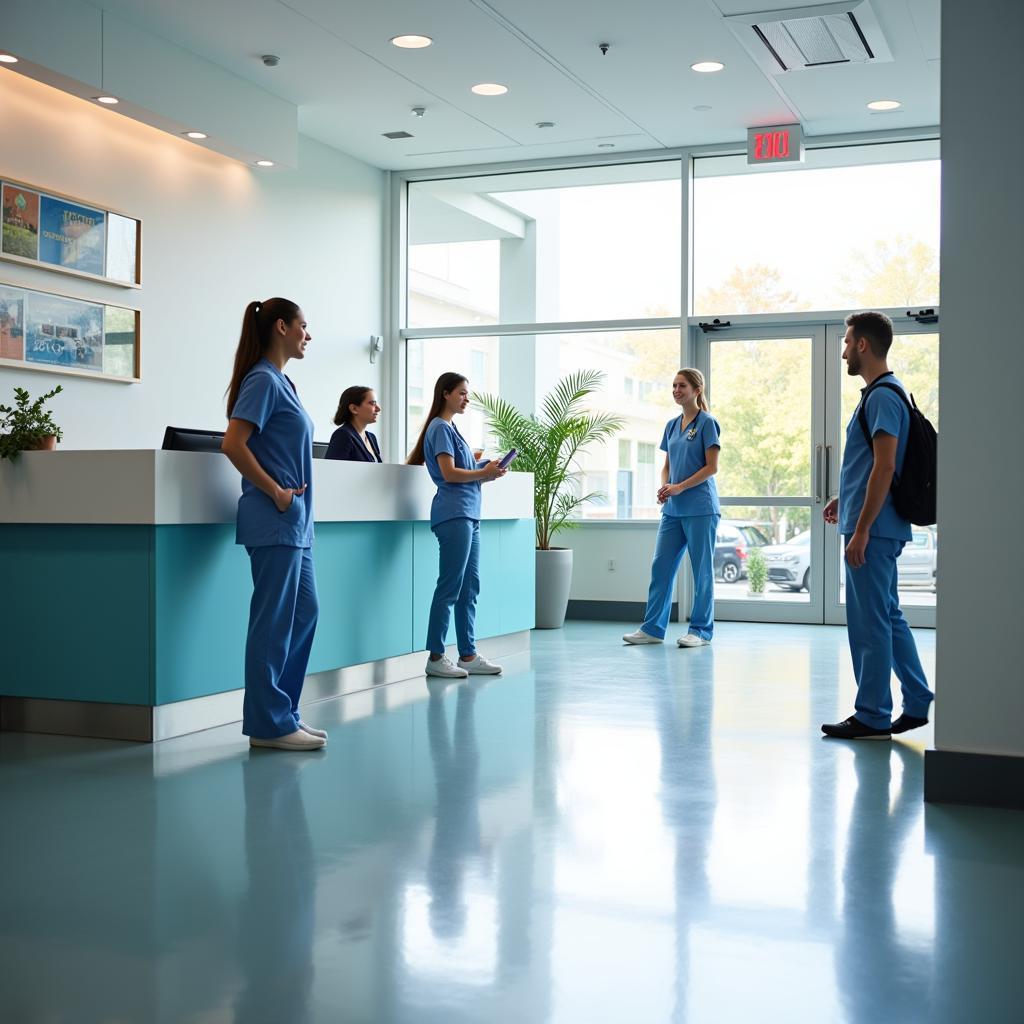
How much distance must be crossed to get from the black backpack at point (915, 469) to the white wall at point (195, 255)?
13.9ft

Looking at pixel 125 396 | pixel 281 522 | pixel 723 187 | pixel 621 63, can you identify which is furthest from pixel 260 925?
pixel 723 187

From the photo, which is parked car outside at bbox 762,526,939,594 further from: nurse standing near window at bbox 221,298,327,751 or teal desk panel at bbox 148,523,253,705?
nurse standing near window at bbox 221,298,327,751

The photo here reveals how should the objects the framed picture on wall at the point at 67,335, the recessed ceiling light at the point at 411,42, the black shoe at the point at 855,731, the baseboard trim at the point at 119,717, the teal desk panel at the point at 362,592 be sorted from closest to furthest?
1. the baseboard trim at the point at 119,717
2. the black shoe at the point at 855,731
3. the teal desk panel at the point at 362,592
4. the framed picture on wall at the point at 67,335
5. the recessed ceiling light at the point at 411,42

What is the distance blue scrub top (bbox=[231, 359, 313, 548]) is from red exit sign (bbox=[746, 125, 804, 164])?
5395 mm

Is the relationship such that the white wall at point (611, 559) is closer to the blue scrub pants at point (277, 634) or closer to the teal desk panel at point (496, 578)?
the teal desk panel at point (496, 578)

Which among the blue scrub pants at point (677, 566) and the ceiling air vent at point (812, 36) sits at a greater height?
the ceiling air vent at point (812, 36)

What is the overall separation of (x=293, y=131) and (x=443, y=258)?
86.3 inches

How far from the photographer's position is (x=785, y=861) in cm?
298

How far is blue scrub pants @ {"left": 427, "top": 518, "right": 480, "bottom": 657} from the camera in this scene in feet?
19.3

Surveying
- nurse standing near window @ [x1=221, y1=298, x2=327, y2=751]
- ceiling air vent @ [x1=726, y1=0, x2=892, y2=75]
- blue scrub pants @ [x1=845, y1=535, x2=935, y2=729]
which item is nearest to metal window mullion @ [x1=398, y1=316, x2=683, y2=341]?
ceiling air vent @ [x1=726, y1=0, x2=892, y2=75]

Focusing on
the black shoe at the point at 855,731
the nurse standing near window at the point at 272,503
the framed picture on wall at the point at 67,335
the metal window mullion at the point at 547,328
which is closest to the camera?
the nurse standing near window at the point at 272,503

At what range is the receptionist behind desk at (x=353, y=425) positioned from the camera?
6.00 meters

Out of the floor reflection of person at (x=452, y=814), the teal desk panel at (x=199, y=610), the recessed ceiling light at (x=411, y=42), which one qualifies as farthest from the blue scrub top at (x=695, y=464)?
the teal desk panel at (x=199, y=610)

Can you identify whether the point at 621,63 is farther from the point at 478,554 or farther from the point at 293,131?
the point at 478,554
